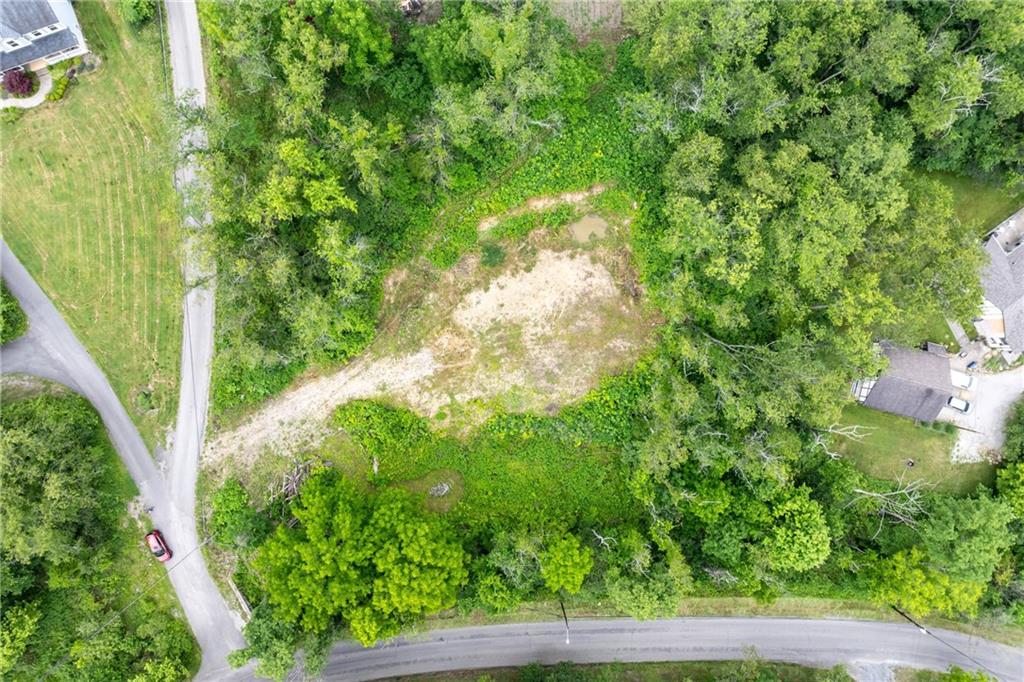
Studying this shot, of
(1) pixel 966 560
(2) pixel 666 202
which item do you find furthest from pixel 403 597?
(1) pixel 966 560

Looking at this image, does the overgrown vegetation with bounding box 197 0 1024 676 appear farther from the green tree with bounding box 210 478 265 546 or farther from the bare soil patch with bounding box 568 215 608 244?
the bare soil patch with bounding box 568 215 608 244

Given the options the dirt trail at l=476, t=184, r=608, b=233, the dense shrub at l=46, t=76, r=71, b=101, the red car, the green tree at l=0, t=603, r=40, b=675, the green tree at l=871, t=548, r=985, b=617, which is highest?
the dense shrub at l=46, t=76, r=71, b=101

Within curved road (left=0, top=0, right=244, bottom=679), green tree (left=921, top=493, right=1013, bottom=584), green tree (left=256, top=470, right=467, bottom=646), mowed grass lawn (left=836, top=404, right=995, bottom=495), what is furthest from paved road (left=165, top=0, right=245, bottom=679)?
green tree (left=921, top=493, right=1013, bottom=584)

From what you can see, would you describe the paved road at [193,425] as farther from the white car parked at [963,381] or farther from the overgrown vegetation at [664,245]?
the white car parked at [963,381]

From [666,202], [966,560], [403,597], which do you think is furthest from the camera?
[666,202]

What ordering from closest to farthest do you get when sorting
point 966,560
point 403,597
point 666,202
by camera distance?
point 403,597, point 966,560, point 666,202

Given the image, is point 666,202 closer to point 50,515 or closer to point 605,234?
point 605,234

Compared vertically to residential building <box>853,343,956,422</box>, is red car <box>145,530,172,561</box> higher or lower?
higher
